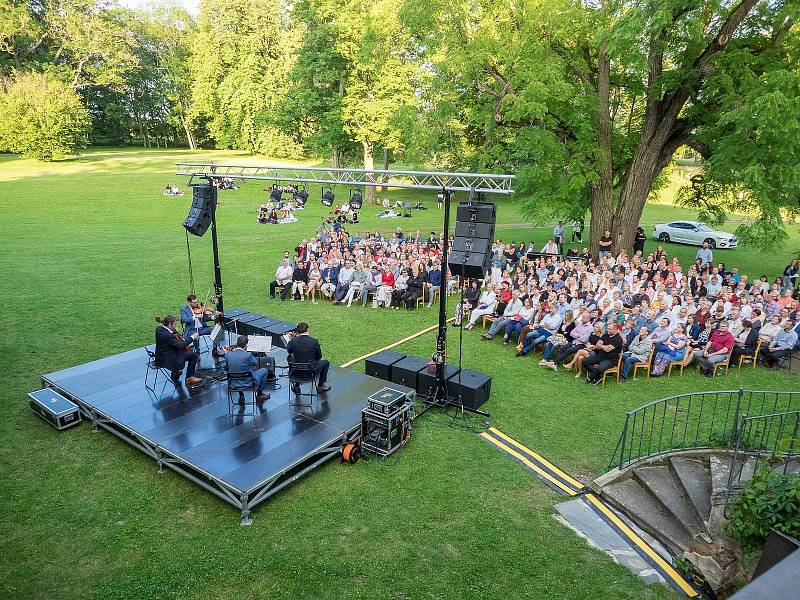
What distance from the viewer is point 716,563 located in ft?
17.3

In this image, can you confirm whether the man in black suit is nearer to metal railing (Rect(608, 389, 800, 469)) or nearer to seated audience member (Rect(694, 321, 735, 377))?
metal railing (Rect(608, 389, 800, 469))

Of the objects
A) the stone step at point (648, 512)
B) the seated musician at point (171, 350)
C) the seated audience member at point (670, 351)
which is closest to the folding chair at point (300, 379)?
the seated musician at point (171, 350)

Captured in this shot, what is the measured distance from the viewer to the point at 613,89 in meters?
20.2

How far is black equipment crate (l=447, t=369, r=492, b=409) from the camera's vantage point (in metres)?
9.11

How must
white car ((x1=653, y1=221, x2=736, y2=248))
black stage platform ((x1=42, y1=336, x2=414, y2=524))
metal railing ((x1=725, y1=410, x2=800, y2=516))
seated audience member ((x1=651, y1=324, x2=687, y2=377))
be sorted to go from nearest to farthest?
metal railing ((x1=725, y1=410, x2=800, y2=516))
black stage platform ((x1=42, y1=336, x2=414, y2=524))
seated audience member ((x1=651, y1=324, x2=687, y2=377))
white car ((x1=653, y1=221, x2=736, y2=248))

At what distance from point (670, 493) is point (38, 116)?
5154 cm

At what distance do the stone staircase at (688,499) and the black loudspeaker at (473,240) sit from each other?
3770mm

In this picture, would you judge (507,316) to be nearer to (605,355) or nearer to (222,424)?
(605,355)

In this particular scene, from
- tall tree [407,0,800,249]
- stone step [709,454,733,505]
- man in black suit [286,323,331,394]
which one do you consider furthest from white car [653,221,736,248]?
man in black suit [286,323,331,394]

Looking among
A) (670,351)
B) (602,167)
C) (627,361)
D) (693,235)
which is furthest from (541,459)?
(693,235)

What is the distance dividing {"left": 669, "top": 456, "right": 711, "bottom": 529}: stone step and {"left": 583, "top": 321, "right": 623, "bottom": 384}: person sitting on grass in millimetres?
3287

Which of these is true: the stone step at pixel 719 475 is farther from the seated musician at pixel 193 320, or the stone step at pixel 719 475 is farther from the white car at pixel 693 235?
the white car at pixel 693 235

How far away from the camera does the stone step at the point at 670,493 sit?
6070 mm

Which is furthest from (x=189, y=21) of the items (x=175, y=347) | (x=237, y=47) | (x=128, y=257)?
(x=175, y=347)
